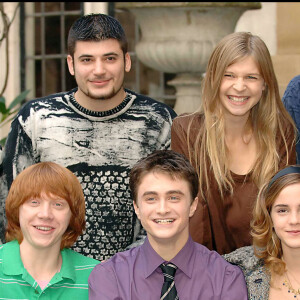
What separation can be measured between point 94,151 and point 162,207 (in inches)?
23.9

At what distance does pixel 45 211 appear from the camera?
3061 mm

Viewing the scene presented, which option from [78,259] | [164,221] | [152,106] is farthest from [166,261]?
[152,106]

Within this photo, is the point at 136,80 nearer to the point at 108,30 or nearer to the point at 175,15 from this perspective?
the point at 175,15

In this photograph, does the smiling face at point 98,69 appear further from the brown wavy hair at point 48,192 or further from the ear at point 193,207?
the ear at point 193,207

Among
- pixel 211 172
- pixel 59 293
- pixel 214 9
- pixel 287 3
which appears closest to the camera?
pixel 59 293

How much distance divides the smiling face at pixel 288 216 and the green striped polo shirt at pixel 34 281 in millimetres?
783

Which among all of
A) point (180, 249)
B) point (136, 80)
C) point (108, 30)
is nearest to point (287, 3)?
point (136, 80)

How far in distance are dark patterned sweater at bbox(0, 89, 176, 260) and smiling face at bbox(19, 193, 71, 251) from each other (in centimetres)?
34

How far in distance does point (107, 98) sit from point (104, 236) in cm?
62

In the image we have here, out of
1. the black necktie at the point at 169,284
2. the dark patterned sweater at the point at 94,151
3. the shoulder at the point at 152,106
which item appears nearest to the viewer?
the black necktie at the point at 169,284

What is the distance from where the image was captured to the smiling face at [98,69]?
344 cm

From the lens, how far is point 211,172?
11.1ft

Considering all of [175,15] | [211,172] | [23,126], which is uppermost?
[175,15]

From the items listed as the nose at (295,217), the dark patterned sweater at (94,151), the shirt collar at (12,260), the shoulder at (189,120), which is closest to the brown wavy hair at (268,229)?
the nose at (295,217)
